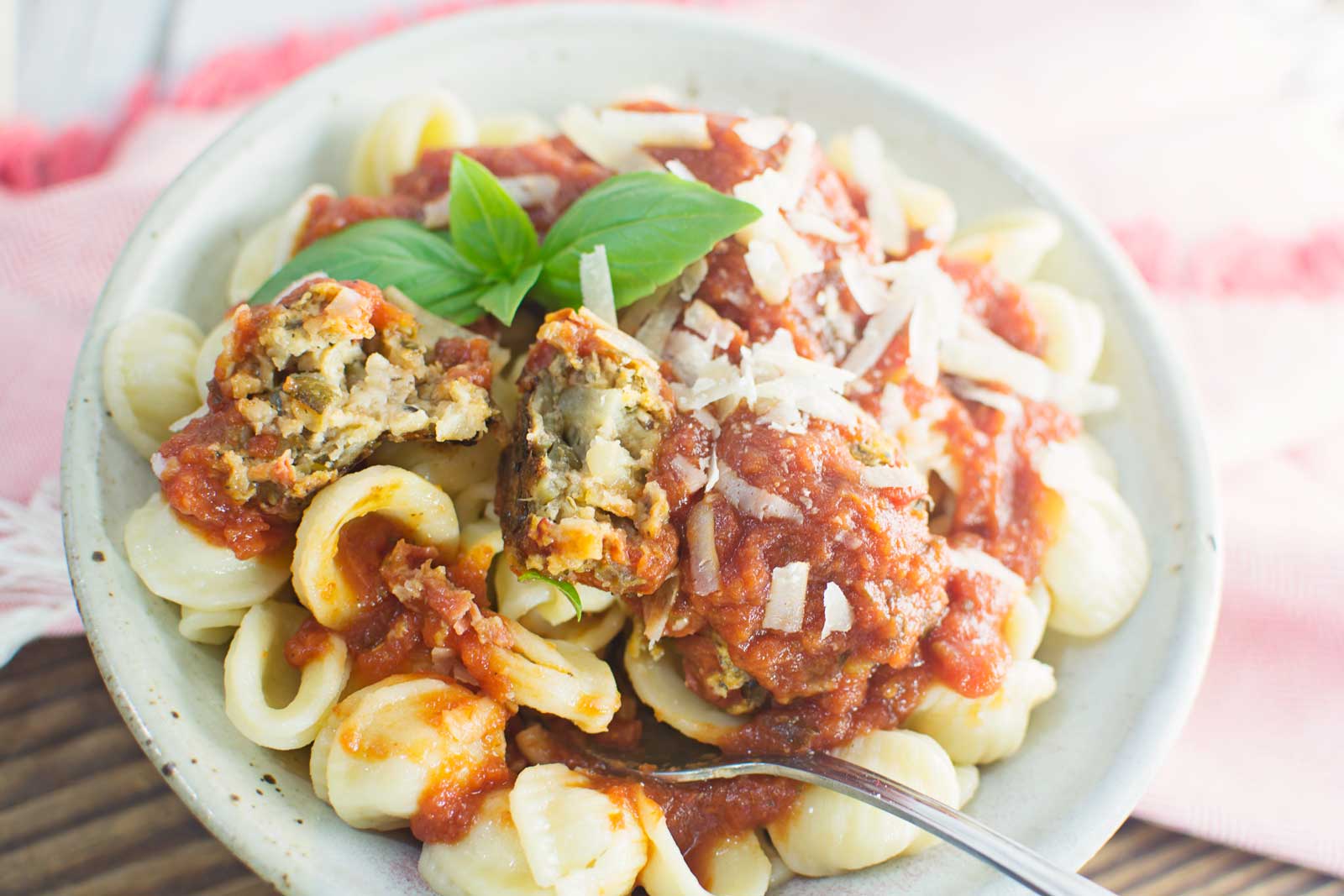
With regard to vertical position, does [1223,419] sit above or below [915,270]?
below

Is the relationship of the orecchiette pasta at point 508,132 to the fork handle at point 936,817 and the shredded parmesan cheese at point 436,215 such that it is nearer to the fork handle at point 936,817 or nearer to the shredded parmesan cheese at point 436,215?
the shredded parmesan cheese at point 436,215

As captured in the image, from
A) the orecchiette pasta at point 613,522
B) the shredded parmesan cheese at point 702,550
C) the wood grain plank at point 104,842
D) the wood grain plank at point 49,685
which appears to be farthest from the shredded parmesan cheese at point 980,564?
the wood grain plank at point 49,685

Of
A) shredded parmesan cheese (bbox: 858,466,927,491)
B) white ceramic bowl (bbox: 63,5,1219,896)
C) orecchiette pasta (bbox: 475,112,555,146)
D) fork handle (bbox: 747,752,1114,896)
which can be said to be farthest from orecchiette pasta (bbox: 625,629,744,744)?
orecchiette pasta (bbox: 475,112,555,146)

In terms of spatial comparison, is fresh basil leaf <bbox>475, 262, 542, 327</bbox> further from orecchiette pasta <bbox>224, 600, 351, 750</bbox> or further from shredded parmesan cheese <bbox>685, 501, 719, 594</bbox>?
orecchiette pasta <bbox>224, 600, 351, 750</bbox>

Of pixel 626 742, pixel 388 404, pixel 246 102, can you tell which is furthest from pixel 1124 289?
pixel 246 102

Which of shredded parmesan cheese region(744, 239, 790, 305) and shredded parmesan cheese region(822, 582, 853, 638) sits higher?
shredded parmesan cheese region(744, 239, 790, 305)

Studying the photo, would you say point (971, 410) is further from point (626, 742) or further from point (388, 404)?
point (388, 404)

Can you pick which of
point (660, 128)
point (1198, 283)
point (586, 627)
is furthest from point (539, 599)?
point (1198, 283)
